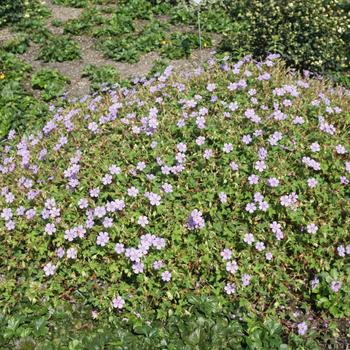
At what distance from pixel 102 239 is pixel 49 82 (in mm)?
3473

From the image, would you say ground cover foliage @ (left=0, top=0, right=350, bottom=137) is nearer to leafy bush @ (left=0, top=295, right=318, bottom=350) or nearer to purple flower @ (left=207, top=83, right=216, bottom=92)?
purple flower @ (left=207, top=83, right=216, bottom=92)

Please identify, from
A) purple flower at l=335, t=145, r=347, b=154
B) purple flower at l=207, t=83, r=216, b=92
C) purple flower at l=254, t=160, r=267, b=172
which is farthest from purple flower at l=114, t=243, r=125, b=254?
purple flower at l=335, t=145, r=347, b=154

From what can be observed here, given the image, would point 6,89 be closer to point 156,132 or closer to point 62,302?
Result: point 156,132

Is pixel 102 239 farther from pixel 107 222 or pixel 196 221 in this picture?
pixel 196 221

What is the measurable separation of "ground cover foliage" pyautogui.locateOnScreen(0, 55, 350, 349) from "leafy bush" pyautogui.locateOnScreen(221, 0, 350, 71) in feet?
7.24

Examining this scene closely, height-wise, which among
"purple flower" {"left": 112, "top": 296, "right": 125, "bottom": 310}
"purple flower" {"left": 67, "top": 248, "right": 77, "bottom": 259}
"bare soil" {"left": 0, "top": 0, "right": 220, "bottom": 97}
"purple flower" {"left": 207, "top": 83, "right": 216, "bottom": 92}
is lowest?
"bare soil" {"left": 0, "top": 0, "right": 220, "bottom": 97}

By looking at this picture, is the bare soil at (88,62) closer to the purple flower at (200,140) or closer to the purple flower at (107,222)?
the purple flower at (200,140)

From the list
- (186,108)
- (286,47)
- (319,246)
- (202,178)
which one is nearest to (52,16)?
(286,47)

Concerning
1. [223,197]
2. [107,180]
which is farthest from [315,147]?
[107,180]

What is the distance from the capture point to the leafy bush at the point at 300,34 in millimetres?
6262

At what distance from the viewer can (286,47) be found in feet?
20.9

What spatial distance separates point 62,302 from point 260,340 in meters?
1.33

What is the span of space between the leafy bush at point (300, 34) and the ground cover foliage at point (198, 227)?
2207mm

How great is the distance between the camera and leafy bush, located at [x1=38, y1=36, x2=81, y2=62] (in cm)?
728
